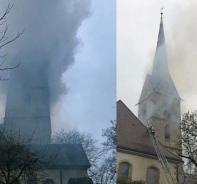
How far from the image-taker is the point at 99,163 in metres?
12.0

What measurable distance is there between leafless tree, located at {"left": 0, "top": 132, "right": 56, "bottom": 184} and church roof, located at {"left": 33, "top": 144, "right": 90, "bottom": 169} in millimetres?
83

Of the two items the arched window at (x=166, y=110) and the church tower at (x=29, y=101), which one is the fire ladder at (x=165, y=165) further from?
the arched window at (x=166, y=110)

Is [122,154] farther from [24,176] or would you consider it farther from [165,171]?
[24,176]

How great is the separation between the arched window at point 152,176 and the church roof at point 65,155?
9049mm

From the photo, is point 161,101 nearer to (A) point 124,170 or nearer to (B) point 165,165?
(B) point 165,165

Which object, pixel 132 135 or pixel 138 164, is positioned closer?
pixel 138 164

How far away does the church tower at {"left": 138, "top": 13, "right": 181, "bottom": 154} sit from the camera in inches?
1356

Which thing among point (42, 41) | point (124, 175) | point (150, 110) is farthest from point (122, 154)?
point (150, 110)

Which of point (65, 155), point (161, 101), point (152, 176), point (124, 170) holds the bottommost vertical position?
point (65, 155)

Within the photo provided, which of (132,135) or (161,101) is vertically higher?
(161,101)

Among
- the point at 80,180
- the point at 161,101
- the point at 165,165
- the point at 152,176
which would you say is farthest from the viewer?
the point at 161,101

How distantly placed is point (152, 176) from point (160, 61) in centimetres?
1784

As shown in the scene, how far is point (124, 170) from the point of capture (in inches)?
787

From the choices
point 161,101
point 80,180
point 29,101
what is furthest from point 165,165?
point 161,101
